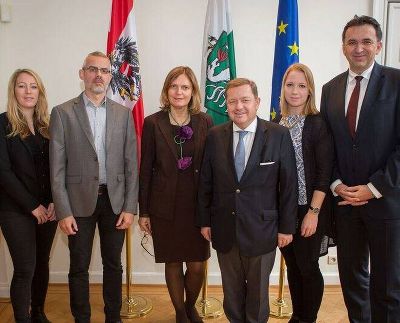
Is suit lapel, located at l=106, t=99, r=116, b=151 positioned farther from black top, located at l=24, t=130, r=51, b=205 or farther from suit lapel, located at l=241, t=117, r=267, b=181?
suit lapel, located at l=241, t=117, r=267, b=181

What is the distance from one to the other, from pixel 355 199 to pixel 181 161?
102cm

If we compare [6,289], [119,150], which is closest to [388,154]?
[119,150]

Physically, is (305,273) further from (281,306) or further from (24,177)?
(24,177)

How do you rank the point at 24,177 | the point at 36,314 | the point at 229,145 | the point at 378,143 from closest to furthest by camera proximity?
1. the point at 378,143
2. the point at 229,145
3. the point at 24,177
4. the point at 36,314

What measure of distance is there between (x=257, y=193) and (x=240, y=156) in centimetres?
22

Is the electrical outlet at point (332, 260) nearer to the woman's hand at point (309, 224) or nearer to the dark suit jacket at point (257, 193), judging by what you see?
the woman's hand at point (309, 224)

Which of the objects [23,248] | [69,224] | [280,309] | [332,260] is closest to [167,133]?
[69,224]

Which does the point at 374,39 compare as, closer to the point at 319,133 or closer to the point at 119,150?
the point at 319,133

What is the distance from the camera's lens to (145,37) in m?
3.38

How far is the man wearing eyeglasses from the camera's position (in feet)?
7.54

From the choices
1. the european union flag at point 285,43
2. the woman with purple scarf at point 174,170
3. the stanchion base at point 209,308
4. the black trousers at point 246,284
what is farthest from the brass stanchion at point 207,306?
the european union flag at point 285,43

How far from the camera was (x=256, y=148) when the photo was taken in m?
2.07

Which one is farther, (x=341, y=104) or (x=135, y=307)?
(x=135, y=307)

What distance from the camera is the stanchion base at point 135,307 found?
2983 millimetres
